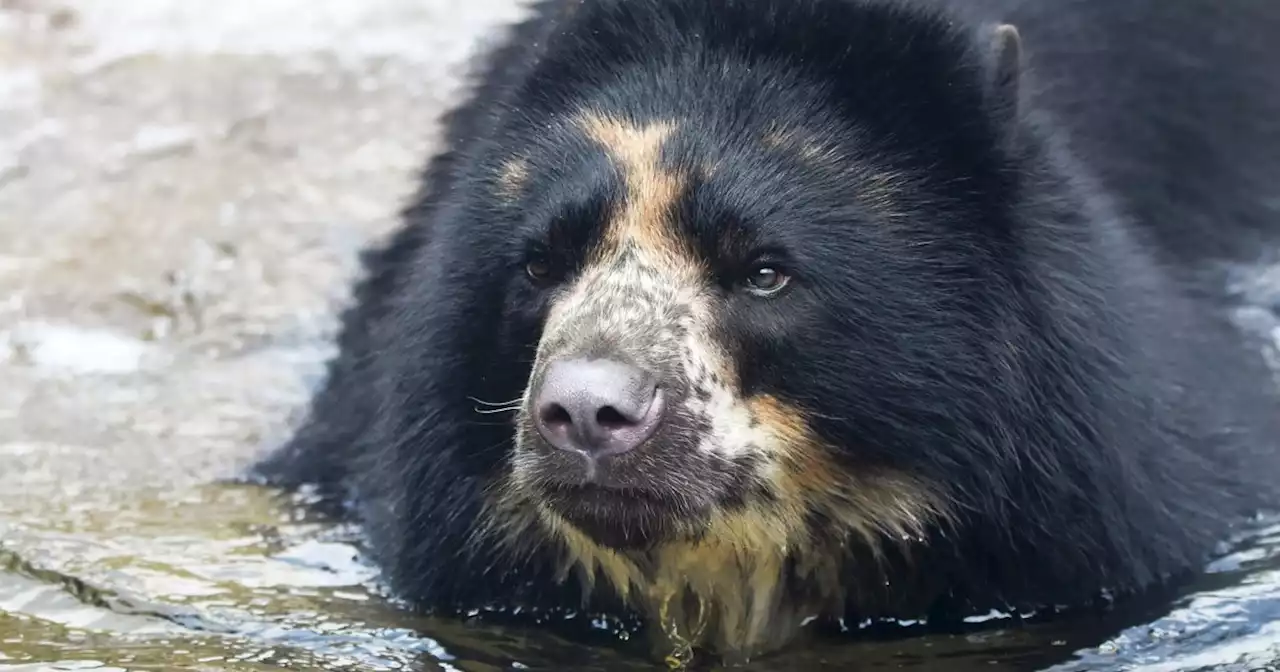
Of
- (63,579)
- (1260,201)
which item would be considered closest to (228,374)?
(63,579)

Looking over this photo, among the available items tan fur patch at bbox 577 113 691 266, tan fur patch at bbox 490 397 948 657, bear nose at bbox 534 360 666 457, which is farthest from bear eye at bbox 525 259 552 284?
bear nose at bbox 534 360 666 457

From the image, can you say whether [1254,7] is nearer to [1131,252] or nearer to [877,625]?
[1131,252]

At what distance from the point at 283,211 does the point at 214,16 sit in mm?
3162

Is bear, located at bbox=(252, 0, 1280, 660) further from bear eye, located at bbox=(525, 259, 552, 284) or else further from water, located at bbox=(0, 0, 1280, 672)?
water, located at bbox=(0, 0, 1280, 672)

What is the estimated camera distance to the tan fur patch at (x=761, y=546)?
4828 mm

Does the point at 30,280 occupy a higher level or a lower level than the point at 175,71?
lower

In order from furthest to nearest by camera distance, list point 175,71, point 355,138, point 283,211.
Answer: point 175,71 → point 355,138 → point 283,211

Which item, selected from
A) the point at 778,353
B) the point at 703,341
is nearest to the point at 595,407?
the point at 703,341

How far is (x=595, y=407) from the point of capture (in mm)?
4293

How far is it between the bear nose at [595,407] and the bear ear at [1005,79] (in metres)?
1.23

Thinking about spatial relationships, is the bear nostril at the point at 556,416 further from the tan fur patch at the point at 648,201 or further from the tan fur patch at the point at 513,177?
the tan fur patch at the point at 513,177

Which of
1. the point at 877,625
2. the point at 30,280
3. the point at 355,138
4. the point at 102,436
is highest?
the point at 355,138

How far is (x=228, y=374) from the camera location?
7.89m

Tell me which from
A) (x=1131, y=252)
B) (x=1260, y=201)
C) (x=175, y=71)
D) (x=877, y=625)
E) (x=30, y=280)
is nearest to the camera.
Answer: (x=877, y=625)
